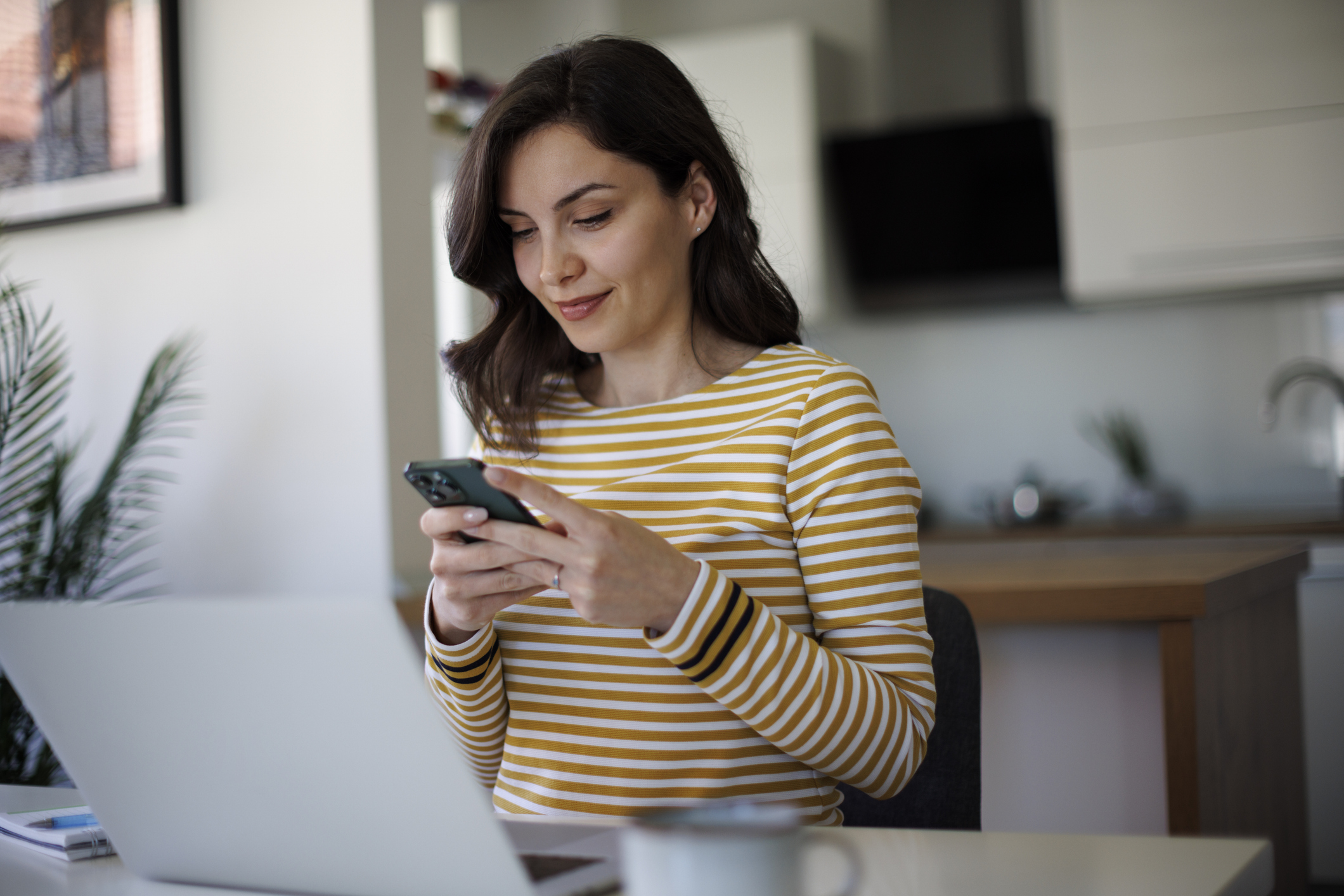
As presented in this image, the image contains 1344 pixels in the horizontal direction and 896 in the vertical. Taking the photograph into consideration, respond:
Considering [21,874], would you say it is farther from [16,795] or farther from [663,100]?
[663,100]

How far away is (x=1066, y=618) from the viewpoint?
159 centimetres

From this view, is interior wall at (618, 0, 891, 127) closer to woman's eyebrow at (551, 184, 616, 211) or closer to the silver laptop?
woman's eyebrow at (551, 184, 616, 211)

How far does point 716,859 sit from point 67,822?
61cm

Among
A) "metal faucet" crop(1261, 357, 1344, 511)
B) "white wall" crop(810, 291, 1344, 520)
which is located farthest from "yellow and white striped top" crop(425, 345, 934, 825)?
"metal faucet" crop(1261, 357, 1344, 511)

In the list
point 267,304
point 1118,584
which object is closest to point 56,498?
point 267,304

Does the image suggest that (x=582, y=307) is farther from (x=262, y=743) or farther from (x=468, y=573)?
(x=262, y=743)

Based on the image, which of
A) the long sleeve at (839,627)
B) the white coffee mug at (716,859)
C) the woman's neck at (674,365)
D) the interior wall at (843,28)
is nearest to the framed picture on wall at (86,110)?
Result: the woman's neck at (674,365)

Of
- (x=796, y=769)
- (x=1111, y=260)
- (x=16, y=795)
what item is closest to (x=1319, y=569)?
(x=1111, y=260)

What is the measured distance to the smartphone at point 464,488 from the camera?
0.75 m

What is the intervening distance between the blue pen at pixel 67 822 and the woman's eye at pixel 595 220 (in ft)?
2.00

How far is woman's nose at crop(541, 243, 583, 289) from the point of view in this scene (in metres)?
1.06

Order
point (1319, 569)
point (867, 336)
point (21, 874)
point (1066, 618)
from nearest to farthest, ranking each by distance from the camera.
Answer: point (21, 874) → point (1066, 618) → point (1319, 569) → point (867, 336)

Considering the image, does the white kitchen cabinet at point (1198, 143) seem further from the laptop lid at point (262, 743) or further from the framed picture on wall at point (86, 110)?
the laptop lid at point (262, 743)

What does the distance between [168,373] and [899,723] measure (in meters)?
1.77
